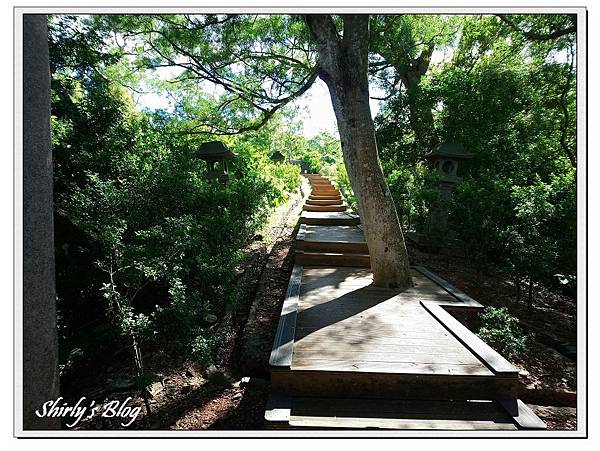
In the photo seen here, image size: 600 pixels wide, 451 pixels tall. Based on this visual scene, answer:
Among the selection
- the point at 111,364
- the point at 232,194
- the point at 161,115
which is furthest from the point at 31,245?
the point at 161,115

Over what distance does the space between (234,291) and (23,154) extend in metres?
2.71

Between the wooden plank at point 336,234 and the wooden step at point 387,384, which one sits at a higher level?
the wooden plank at point 336,234

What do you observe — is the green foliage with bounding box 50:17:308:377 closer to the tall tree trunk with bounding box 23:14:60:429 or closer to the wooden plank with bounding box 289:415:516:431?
the tall tree trunk with bounding box 23:14:60:429

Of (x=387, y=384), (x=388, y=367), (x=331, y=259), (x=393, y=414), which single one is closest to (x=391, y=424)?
(x=393, y=414)

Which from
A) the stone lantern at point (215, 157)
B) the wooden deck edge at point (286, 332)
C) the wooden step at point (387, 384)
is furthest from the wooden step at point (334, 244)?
the wooden step at point (387, 384)

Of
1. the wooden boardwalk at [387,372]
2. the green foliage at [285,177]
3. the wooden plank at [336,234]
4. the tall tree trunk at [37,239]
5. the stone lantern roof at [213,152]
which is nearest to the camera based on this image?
the tall tree trunk at [37,239]

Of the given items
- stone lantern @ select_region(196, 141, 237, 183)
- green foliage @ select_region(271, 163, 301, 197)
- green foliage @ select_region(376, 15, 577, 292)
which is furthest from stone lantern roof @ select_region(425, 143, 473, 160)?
green foliage @ select_region(271, 163, 301, 197)

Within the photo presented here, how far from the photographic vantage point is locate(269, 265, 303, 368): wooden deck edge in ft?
8.29

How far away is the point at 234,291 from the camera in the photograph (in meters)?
4.18

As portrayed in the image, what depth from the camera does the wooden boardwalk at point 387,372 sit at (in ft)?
7.31

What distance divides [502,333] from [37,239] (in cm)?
429

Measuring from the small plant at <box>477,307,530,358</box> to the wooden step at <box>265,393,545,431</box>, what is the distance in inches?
52.5

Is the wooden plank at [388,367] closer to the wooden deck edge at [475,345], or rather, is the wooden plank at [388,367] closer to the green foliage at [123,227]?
the wooden deck edge at [475,345]

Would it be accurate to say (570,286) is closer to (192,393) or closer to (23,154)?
(192,393)
